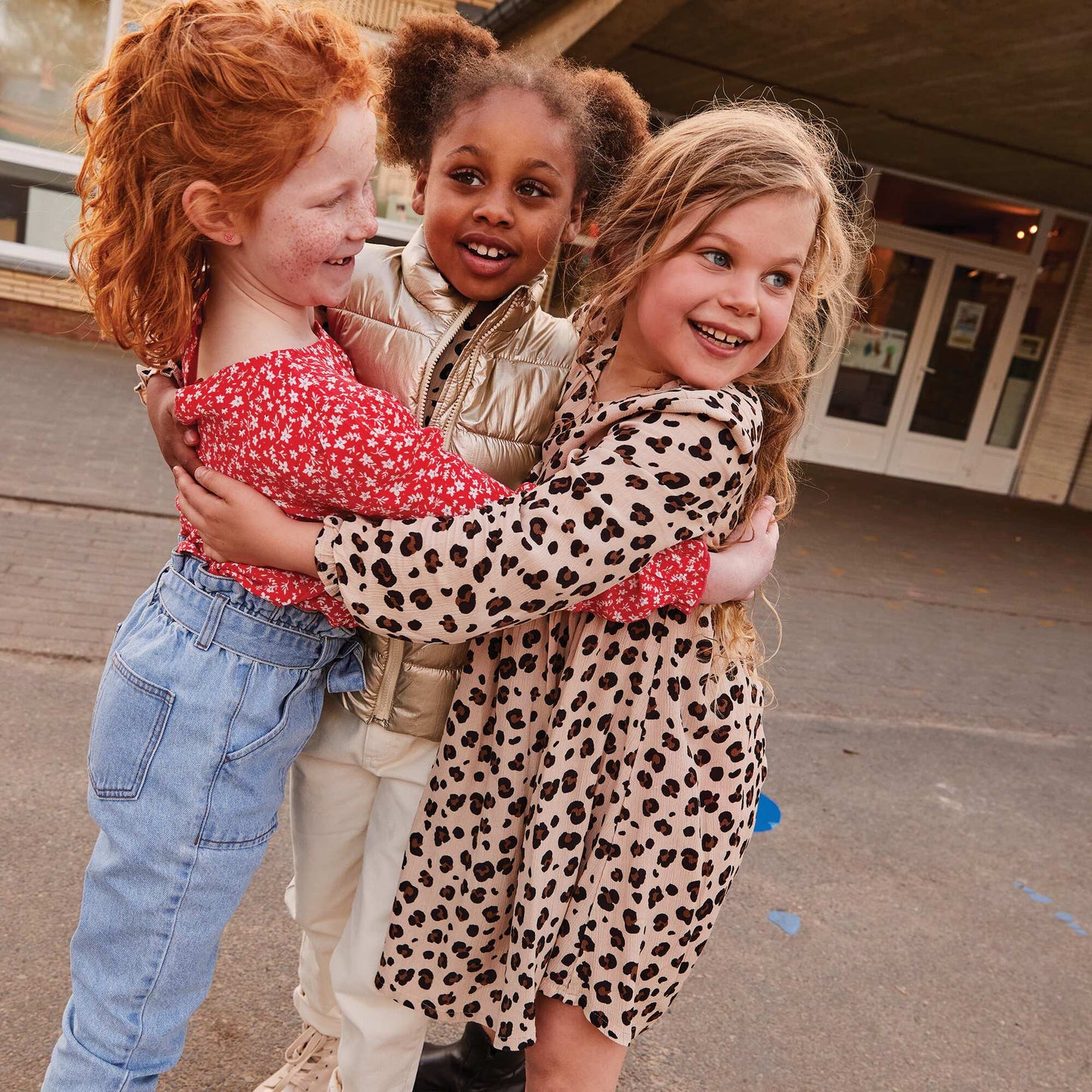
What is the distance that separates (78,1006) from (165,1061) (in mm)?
155

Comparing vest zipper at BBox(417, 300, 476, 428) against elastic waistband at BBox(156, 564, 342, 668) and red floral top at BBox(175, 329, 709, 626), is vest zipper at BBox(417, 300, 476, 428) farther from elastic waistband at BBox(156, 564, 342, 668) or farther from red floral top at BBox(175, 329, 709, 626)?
elastic waistband at BBox(156, 564, 342, 668)

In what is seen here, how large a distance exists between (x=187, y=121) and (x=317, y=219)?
20 centimetres

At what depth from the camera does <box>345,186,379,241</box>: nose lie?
145cm

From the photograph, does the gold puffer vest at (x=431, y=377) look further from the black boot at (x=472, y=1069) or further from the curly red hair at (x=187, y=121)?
the black boot at (x=472, y=1069)

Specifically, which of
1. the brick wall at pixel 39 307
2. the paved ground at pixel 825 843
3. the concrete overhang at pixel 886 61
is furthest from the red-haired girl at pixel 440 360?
the brick wall at pixel 39 307

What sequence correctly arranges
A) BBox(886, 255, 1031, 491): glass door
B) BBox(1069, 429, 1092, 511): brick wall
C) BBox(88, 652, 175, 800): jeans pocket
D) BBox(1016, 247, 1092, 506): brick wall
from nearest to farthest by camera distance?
BBox(88, 652, 175, 800): jeans pocket, BBox(886, 255, 1031, 491): glass door, BBox(1016, 247, 1092, 506): brick wall, BBox(1069, 429, 1092, 511): brick wall

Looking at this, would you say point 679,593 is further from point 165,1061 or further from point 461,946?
point 165,1061

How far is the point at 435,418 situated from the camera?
1.71m

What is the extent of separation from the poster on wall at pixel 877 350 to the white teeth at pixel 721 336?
10.8m

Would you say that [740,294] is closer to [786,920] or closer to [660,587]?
[660,587]

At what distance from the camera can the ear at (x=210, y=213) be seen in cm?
138

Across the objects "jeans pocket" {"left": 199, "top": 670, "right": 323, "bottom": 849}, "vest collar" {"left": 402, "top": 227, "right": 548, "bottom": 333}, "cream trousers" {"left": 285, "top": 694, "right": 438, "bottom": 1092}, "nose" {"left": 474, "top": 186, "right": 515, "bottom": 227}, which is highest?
"nose" {"left": 474, "top": 186, "right": 515, "bottom": 227}

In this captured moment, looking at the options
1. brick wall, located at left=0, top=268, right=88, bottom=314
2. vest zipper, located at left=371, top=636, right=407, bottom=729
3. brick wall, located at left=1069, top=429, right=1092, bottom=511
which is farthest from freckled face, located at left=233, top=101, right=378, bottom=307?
brick wall, located at left=1069, top=429, right=1092, bottom=511

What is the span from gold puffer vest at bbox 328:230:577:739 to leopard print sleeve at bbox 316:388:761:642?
0.30 meters
